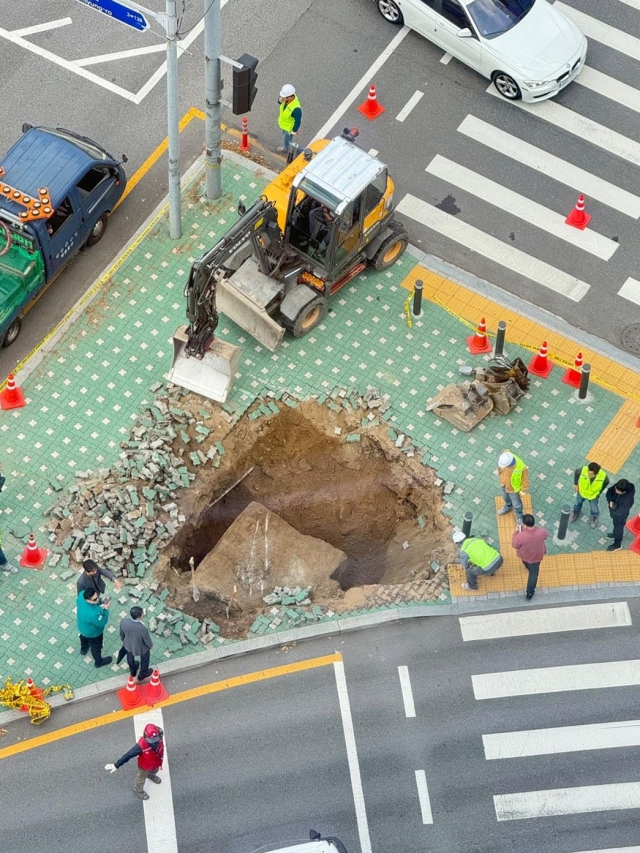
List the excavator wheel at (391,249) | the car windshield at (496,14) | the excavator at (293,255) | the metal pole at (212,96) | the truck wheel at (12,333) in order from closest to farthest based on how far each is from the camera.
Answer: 1. the metal pole at (212,96)
2. the excavator at (293,255)
3. the truck wheel at (12,333)
4. the excavator wheel at (391,249)
5. the car windshield at (496,14)

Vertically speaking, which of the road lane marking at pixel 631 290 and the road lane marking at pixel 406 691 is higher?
the road lane marking at pixel 631 290

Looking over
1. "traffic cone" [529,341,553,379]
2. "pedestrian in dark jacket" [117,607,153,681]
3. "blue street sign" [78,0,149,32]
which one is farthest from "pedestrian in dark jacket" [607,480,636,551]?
"blue street sign" [78,0,149,32]

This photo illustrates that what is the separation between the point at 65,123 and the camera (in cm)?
2486

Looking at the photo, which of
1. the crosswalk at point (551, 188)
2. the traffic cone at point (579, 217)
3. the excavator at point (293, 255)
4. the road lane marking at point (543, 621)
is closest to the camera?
the road lane marking at point (543, 621)

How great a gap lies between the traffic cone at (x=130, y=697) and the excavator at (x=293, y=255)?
16.8ft

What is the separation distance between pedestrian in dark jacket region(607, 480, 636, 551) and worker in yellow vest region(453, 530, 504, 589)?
1807 mm

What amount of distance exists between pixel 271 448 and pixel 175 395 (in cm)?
180

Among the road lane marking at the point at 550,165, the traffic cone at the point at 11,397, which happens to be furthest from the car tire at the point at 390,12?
the traffic cone at the point at 11,397

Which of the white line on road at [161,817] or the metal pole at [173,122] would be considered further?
the metal pole at [173,122]

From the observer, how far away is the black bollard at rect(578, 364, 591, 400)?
21219 millimetres

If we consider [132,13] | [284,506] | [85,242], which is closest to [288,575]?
[284,506]

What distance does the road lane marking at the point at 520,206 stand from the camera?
2372 centimetres

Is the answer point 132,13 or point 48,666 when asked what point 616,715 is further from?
point 132,13

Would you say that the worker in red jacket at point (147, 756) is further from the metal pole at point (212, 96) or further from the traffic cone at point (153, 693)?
the metal pole at point (212, 96)
